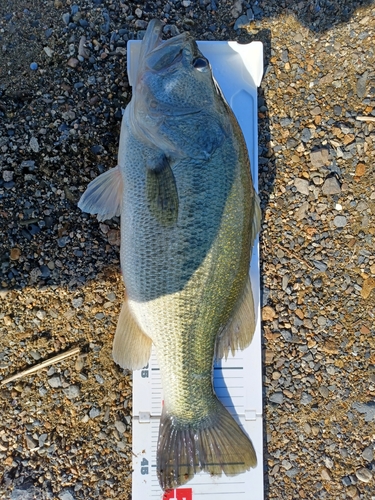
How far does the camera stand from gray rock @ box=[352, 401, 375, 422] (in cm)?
274

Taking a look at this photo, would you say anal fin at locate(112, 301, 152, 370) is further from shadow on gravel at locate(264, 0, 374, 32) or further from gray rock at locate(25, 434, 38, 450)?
shadow on gravel at locate(264, 0, 374, 32)

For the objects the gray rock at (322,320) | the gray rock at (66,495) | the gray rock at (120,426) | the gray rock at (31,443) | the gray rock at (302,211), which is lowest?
the gray rock at (66,495)

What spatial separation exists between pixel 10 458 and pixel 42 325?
858mm

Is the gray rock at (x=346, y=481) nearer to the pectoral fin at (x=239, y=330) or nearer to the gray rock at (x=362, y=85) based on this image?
the pectoral fin at (x=239, y=330)

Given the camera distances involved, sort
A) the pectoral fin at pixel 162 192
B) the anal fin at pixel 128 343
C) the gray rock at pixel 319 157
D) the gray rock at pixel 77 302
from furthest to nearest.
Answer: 1. the gray rock at pixel 319 157
2. the gray rock at pixel 77 302
3. the anal fin at pixel 128 343
4. the pectoral fin at pixel 162 192

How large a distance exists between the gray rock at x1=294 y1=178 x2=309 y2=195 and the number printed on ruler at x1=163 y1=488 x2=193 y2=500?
2.12 m

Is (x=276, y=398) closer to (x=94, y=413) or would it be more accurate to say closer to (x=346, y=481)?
(x=346, y=481)

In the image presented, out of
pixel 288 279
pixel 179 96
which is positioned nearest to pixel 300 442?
pixel 288 279

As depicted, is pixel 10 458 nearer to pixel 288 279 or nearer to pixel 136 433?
pixel 136 433

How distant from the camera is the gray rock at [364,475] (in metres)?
2.69

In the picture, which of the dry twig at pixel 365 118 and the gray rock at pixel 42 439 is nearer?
the gray rock at pixel 42 439

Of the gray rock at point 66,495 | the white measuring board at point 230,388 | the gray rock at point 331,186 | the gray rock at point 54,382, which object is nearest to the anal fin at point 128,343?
the white measuring board at point 230,388

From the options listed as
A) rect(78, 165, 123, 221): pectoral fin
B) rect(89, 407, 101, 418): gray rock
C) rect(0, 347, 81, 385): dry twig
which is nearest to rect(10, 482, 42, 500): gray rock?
rect(89, 407, 101, 418): gray rock

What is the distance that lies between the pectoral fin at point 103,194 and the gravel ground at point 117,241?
451 millimetres
